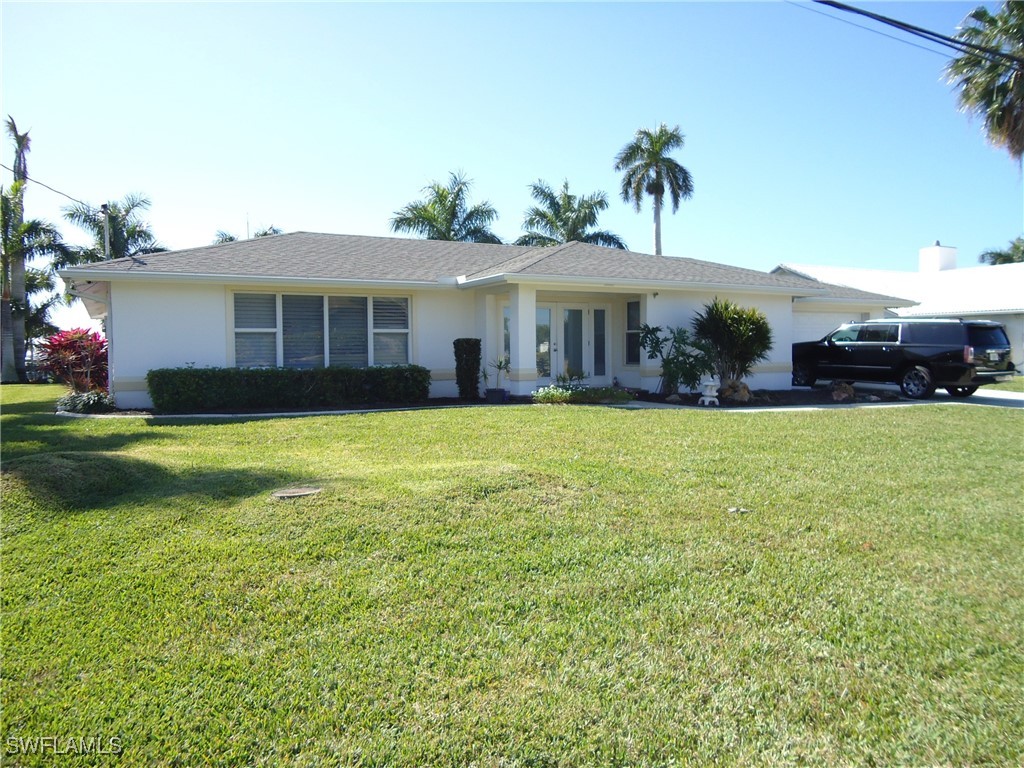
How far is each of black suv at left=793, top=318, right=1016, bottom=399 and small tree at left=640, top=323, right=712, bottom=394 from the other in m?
4.09

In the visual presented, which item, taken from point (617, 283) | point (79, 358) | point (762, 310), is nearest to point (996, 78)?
point (762, 310)

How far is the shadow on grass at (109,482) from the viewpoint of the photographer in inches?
232

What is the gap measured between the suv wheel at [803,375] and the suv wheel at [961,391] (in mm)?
3237

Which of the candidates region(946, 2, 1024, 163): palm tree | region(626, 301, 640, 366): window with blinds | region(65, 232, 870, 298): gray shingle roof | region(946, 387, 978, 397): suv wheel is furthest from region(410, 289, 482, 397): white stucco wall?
region(946, 2, 1024, 163): palm tree

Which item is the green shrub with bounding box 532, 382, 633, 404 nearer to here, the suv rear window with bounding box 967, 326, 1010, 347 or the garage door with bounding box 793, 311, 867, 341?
the garage door with bounding box 793, 311, 867, 341

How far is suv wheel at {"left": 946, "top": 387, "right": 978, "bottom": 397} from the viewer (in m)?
16.3

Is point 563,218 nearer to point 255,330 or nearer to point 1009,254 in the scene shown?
point 255,330

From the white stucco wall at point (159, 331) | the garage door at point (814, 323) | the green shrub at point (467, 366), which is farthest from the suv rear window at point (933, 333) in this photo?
the white stucco wall at point (159, 331)

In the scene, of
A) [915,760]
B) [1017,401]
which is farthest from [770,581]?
[1017,401]

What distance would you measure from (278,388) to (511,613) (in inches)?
426

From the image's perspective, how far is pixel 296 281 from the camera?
14.2m

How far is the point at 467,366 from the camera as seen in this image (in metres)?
15.4

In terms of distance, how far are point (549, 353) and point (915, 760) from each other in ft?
47.5

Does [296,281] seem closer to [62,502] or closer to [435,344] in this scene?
[435,344]
